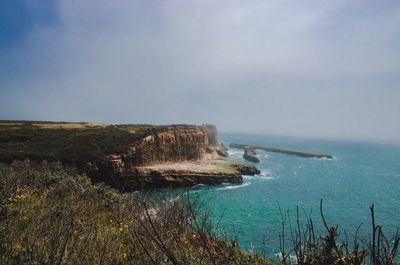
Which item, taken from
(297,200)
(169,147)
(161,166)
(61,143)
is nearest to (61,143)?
(61,143)

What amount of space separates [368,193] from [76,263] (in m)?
65.1

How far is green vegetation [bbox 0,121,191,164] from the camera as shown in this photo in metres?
56.0

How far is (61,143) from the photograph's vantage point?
61.9 meters

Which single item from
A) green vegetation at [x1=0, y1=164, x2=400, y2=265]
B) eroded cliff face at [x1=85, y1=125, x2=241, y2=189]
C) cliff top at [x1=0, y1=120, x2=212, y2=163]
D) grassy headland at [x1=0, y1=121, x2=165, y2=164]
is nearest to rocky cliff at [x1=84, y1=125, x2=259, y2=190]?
eroded cliff face at [x1=85, y1=125, x2=241, y2=189]

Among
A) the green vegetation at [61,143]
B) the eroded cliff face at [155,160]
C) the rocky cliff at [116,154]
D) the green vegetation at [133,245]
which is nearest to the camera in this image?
the green vegetation at [133,245]

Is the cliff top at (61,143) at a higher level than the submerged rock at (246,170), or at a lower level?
higher

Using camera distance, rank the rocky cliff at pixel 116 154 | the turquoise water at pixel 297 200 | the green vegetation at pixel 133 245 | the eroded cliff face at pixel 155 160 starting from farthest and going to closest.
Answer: the eroded cliff face at pixel 155 160 < the rocky cliff at pixel 116 154 < the turquoise water at pixel 297 200 < the green vegetation at pixel 133 245

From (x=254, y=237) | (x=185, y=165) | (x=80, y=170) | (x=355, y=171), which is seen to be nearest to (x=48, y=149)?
(x=80, y=170)

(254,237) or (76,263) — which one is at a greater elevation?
(76,263)

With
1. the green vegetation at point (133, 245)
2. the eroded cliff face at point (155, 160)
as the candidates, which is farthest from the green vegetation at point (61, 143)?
the green vegetation at point (133, 245)

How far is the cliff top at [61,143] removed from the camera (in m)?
56.1

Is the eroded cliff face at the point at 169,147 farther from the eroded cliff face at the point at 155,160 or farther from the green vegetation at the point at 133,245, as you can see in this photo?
the green vegetation at the point at 133,245

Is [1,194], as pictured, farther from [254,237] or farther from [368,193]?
[368,193]

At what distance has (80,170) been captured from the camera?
56.0m
